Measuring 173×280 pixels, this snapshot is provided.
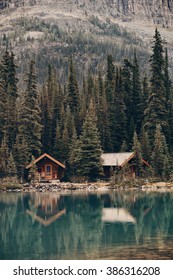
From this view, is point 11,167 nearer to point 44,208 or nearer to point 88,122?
point 88,122

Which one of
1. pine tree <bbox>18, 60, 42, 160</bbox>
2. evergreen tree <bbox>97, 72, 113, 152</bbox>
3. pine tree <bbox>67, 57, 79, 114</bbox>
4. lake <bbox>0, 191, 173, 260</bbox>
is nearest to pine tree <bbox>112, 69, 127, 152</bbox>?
evergreen tree <bbox>97, 72, 113, 152</bbox>

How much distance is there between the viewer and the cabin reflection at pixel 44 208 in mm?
39844

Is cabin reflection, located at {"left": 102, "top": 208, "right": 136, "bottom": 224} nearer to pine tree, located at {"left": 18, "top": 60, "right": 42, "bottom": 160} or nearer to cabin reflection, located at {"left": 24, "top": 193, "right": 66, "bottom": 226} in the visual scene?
cabin reflection, located at {"left": 24, "top": 193, "right": 66, "bottom": 226}

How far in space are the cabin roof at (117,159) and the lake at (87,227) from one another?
1430cm

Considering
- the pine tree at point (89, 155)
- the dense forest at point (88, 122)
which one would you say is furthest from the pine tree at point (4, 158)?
the pine tree at point (89, 155)

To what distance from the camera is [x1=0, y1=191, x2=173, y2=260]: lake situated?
26.4 m

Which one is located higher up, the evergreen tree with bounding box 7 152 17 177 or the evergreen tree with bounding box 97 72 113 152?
the evergreen tree with bounding box 97 72 113 152

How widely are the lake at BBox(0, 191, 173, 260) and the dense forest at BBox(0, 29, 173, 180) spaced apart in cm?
1520

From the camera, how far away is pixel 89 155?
230 feet

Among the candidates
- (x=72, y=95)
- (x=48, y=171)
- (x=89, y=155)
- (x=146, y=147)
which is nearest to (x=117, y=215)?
(x=89, y=155)

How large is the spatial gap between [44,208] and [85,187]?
65.0 ft
